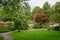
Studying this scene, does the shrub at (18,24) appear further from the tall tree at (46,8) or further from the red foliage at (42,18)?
the tall tree at (46,8)

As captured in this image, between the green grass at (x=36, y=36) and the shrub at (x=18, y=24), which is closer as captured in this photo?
the green grass at (x=36, y=36)

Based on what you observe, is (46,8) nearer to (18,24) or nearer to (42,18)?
(42,18)

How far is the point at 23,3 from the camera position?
52.7ft

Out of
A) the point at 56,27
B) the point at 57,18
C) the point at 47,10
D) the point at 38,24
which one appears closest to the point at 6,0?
the point at 57,18

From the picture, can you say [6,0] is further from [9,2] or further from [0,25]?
[0,25]

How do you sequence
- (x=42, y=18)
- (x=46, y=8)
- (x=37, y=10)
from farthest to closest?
1. (x=37, y=10)
2. (x=46, y=8)
3. (x=42, y=18)

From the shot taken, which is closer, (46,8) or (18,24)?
(18,24)

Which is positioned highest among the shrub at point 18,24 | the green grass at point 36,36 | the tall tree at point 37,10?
the tall tree at point 37,10

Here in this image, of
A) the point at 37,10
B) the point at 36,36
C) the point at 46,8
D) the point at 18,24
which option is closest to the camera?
the point at 36,36

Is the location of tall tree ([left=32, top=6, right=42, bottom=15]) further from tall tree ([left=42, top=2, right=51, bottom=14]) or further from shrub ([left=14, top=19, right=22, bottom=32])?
shrub ([left=14, top=19, right=22, bottom=32])

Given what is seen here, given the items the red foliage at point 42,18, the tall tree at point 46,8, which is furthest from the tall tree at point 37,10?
the red foliage at point 42,18

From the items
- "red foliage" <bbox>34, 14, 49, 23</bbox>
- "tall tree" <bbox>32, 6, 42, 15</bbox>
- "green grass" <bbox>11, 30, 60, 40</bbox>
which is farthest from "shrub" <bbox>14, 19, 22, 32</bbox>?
"tall tree" <bbox>32, 6, 42, 15</bbox>

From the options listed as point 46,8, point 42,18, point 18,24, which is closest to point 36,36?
point 18,24

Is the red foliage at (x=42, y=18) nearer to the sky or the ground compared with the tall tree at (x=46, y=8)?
nearer to the ground
